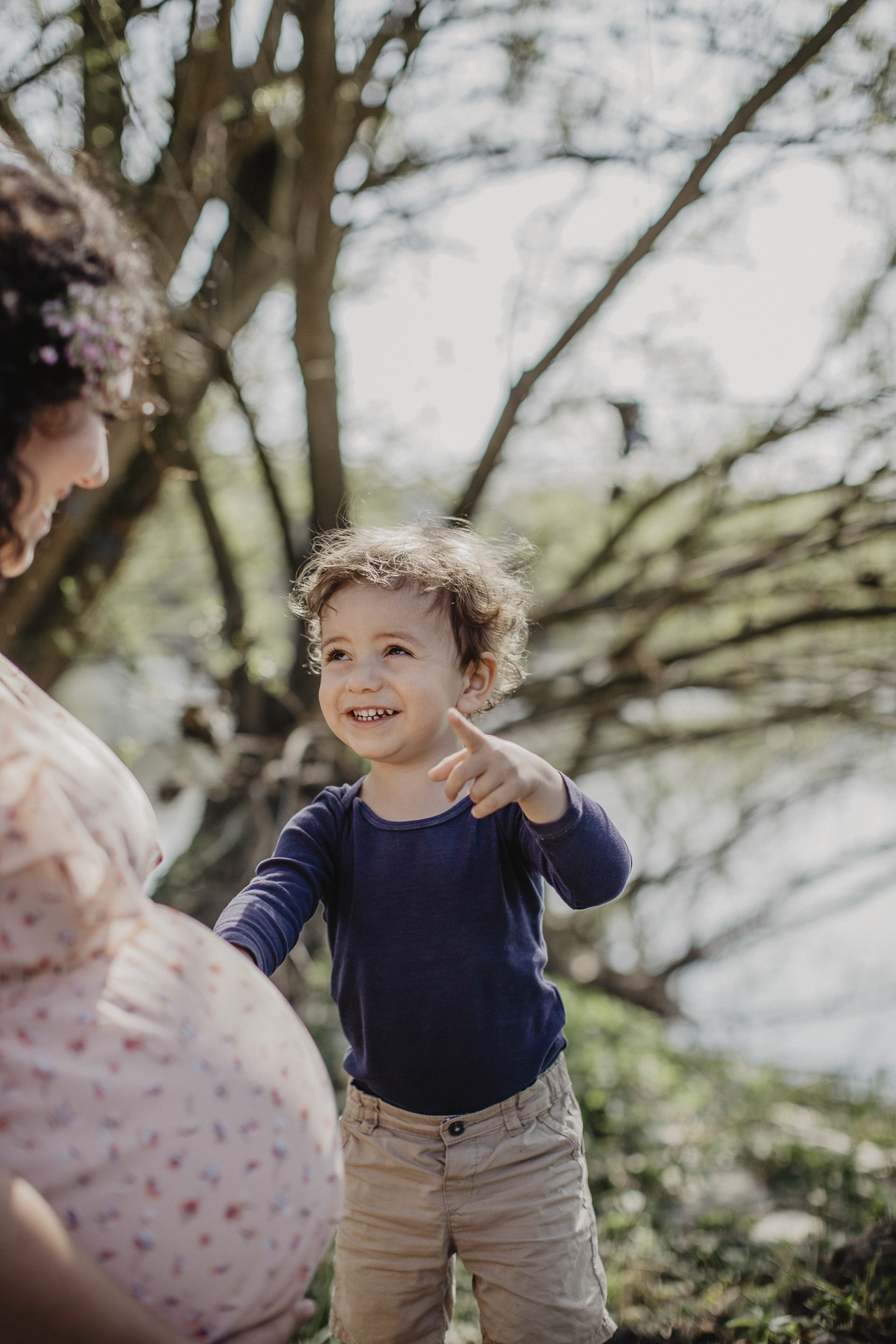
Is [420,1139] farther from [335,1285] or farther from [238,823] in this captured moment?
[238,823]

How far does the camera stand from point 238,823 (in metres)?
3.83

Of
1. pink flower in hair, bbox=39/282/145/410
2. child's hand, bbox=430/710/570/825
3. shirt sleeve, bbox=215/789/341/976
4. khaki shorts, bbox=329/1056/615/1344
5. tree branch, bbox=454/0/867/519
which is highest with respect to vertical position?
tree branch, bbox=454/0/867/519

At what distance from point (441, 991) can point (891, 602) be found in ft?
10.9

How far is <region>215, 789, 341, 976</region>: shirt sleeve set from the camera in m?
1.45

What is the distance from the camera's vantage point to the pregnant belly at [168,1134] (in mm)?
1017

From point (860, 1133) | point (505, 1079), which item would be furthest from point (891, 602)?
→ point (505, 1079)

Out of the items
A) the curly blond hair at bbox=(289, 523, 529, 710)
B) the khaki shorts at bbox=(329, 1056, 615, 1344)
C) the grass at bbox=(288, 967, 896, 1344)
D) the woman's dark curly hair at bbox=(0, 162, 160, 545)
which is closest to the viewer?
the woman's dark curly hair at bbox=(0, 162, 160, 545)

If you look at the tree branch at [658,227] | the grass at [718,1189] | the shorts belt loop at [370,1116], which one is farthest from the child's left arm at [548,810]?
the tree branch at [658,227]

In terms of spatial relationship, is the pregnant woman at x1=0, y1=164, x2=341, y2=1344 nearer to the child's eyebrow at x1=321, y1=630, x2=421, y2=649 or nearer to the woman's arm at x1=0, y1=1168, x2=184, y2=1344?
the woman's arm at x1=0, y1=1168, x2=184, y2=1344

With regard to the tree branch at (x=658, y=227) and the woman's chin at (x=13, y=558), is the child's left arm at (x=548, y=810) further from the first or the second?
the tree branch at (x=658, y=227)

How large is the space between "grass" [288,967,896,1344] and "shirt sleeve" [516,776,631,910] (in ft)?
4.36

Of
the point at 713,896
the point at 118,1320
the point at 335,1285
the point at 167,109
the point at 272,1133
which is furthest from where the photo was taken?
the point at 713,896

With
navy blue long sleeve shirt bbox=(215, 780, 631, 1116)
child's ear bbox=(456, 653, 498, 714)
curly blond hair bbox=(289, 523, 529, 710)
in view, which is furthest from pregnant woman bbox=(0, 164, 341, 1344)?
child's ear bbox=(456, 653, 498, 714)

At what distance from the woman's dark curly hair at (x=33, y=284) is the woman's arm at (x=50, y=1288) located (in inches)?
30.0
